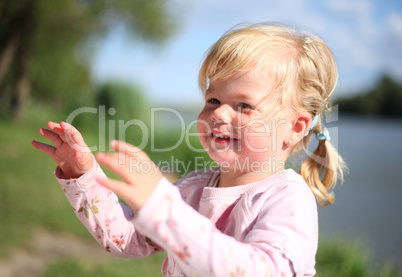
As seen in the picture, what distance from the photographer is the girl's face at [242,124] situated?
4.06 ft

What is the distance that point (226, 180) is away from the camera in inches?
53.9

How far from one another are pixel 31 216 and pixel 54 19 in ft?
16.4

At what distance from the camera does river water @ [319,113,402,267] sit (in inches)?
171

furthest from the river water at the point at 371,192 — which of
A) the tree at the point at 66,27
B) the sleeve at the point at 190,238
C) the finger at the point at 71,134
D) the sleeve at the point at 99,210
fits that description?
the tree at the point at 66,27

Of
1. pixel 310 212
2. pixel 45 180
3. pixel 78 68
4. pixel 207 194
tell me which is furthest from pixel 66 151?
pixel 78 68

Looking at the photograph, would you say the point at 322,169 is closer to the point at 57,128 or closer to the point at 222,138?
the point at 222,138

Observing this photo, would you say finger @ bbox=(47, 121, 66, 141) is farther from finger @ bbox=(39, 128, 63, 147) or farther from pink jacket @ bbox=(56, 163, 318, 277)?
pink jacket @ bbox=(56, 163, 318, 277)

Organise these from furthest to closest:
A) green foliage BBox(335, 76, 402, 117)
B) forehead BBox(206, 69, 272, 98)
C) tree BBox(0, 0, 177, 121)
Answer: tree BBox(0, 0, 177, 121)
green foliage BBox(335, 76, 402, 117)
forehead BBox(206, 69, 272, 98)

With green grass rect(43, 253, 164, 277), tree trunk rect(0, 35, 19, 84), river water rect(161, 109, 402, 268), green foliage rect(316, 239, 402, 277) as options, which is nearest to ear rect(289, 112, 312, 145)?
green grass rect(43, 253, 164, 277)

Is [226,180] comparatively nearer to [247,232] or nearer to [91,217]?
[247,232]

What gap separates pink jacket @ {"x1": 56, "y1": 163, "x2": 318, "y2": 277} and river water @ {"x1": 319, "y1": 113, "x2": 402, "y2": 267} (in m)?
2.87

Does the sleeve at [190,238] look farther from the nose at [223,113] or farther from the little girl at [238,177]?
the nose at [223,113]

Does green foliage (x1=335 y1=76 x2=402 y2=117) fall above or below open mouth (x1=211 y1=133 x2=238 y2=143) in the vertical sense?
below

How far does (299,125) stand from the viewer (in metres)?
1.37
